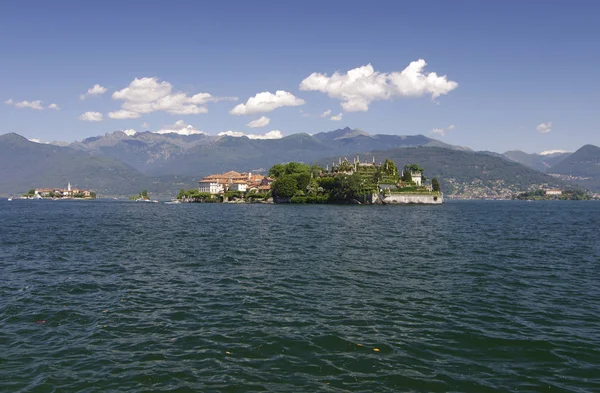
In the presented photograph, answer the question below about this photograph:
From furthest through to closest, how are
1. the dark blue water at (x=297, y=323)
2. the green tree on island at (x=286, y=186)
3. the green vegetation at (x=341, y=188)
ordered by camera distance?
the green tree on island at (x=286, y=186) → the green vegetation at (x=341, y=188) → the dark blue water at (x=297, y=323)

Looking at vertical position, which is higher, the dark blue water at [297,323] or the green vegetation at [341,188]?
the green vegetation at [341,188]

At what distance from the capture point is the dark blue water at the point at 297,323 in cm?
1381

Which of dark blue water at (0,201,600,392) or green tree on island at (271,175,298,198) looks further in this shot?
green tree on island at (271,175,298,198)

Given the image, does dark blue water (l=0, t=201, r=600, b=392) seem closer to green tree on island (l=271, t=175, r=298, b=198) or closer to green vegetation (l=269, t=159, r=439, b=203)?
green vegetation (l=269, t=159, r=439, b=203)

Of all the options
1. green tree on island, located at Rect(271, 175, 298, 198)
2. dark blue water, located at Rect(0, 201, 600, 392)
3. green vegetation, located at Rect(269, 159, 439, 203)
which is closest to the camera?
dark blue water, located at Rect(0, 201, 600, 392)

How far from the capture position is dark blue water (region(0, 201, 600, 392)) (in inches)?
544

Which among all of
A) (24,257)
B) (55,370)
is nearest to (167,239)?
(24,257)

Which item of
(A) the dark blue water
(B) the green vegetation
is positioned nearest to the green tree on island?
(B) the green vegetation

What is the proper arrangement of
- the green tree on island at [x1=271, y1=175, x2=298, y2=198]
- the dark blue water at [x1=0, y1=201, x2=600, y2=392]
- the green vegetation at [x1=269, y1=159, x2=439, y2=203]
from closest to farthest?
1. the dark blue water at [x1=0, y1=201, x2=600, y2=392]
2. the green vegetation at [x1=269, y1=159, x2=439, y2=203]
3. the green tree on island at [x1=271, y1=175, x2=298, y2=198]

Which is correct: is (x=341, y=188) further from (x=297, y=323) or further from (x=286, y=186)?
(x=297, y=323)

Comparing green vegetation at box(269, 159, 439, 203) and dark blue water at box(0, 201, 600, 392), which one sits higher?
green vegetation at box(269, 159, 439, 203)

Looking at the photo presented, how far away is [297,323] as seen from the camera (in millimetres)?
19094

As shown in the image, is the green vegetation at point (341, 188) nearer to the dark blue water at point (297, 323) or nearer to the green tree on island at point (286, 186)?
the green tree on island at point (286, 186)

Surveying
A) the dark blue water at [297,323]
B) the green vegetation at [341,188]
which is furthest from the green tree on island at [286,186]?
the dark blue water at [297,323]
